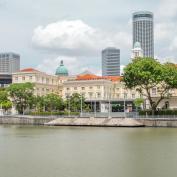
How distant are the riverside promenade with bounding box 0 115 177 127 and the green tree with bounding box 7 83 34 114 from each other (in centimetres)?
1296

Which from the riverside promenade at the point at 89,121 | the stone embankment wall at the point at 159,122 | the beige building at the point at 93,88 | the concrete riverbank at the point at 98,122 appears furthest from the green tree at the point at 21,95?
the stone embankment wall at the point at 159,122

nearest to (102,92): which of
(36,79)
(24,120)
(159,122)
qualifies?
(36,79)

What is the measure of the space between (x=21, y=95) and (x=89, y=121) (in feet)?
103

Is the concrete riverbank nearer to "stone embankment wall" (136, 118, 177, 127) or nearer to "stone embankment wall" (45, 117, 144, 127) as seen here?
"stone embankment wall" (45, 117, 144, 127)

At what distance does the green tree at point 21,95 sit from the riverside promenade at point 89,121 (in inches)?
510

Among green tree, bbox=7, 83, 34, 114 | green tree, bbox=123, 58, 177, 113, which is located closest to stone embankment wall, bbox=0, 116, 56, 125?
green tree, bbox=7, 83, 34, 114

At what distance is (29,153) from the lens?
41094mm

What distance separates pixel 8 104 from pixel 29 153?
78.5m

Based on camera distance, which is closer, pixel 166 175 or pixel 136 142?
pixel 166 175

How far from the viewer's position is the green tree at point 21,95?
114125mm

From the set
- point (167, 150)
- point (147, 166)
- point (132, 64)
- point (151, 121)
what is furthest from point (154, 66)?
point (147, 166)

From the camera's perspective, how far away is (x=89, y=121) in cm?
8888

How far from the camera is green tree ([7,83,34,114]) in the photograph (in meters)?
114

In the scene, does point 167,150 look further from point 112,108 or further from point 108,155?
point 112,108
